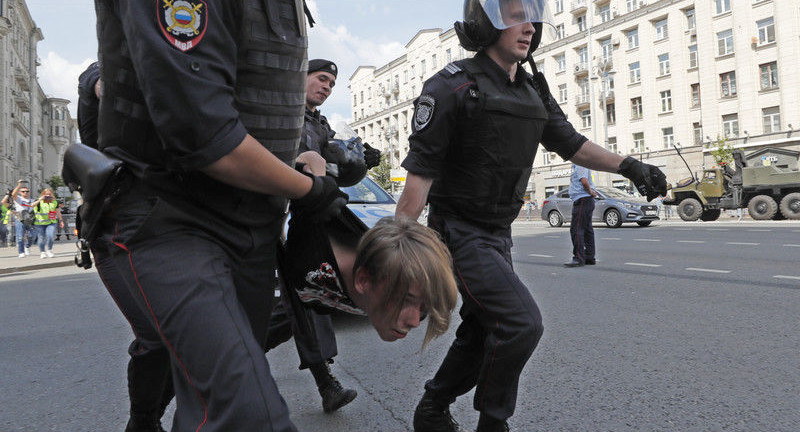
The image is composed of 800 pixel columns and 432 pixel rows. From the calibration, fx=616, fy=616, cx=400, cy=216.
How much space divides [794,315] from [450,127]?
13.0 feet

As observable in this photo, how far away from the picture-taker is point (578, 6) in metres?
44.2

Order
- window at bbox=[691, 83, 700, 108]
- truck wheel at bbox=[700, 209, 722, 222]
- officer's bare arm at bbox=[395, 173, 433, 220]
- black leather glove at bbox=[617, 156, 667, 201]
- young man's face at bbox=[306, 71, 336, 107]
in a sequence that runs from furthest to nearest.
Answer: window at bbox=[691, 83, 700, 108], truck wheel at bbox=[700, 209, 722, 222], young man's face at bbox=[306, 71, 336, 107], black leather glove at bbox=[617, 156, 667, 201], officer's bare arm at bbox=[395, 173, 433, 220]

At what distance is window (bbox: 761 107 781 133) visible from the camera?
32266 mm

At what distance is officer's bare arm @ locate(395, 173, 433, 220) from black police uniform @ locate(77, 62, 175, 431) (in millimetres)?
967

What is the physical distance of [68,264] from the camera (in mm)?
13086

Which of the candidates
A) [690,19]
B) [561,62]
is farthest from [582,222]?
[561,62]

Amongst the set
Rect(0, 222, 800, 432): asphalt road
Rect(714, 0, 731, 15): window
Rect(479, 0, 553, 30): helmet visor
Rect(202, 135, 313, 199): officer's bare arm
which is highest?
Rect(714, 0, 731, 15): window

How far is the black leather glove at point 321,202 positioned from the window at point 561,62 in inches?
1890

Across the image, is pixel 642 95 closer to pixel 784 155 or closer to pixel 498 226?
pixel 784 155

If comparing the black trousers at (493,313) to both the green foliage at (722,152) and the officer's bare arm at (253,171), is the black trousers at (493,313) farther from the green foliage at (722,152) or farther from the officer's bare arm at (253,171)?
the green foliage at (722,152)

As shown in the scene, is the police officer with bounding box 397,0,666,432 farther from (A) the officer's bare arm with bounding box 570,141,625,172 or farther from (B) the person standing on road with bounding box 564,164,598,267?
(B) the person standing on road with bounding box 564,164,598,267

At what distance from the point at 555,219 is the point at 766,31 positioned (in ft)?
66.0

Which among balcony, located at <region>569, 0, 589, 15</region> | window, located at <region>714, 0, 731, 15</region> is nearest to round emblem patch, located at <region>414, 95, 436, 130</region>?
window, located at <region>714, 0, 731, 15</region>

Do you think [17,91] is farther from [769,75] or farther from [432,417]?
[432,417]
